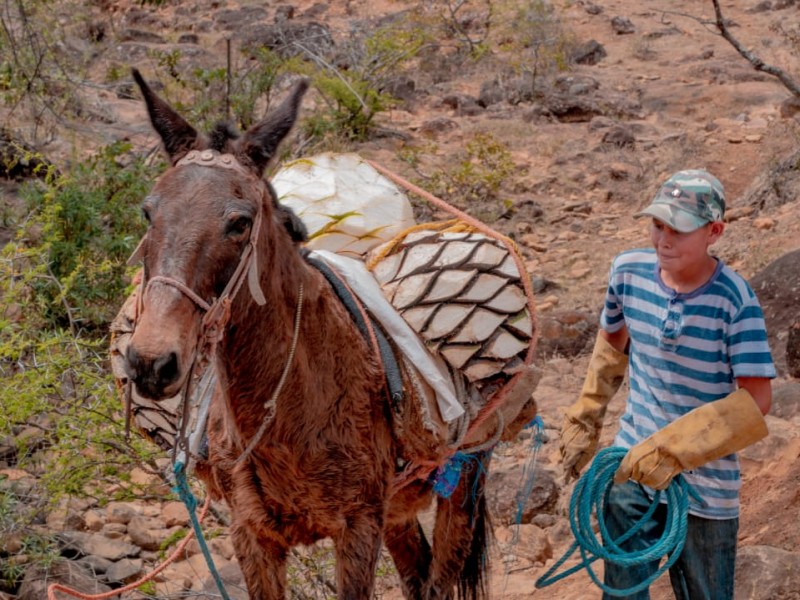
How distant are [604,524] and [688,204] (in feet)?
3.65

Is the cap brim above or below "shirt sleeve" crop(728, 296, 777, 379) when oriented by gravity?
above

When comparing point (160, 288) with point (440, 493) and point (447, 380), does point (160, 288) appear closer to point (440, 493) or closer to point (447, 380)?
point (447, 380)

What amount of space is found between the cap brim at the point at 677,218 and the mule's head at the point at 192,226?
1.09m

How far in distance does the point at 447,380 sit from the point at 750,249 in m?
5.99

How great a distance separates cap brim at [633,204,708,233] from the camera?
9.55 ft

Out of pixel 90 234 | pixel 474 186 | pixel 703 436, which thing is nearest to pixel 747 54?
pixel 474 186

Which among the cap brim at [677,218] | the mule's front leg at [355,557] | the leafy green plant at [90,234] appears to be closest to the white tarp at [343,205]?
the mule's front leg at [355,557]

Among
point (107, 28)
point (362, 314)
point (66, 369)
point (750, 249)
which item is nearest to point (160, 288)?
point (362, 314)

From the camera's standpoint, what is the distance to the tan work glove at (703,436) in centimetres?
288

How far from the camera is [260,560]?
322cm

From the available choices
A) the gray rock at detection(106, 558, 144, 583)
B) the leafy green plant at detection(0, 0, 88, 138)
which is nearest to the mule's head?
the gray rock at detection(106, 558, 144, 583)

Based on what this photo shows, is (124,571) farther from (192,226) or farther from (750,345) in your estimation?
(750,345)

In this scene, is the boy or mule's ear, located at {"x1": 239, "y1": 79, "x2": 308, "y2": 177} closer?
mule's ear, located at {"x1": 239, "y1": 79, "x2": 308, "y2": 177}

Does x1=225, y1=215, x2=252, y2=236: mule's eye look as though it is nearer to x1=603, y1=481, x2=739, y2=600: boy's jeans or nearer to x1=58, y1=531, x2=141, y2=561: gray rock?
x1=603, y1=481, x2=739, y2=600: boy's jeans
